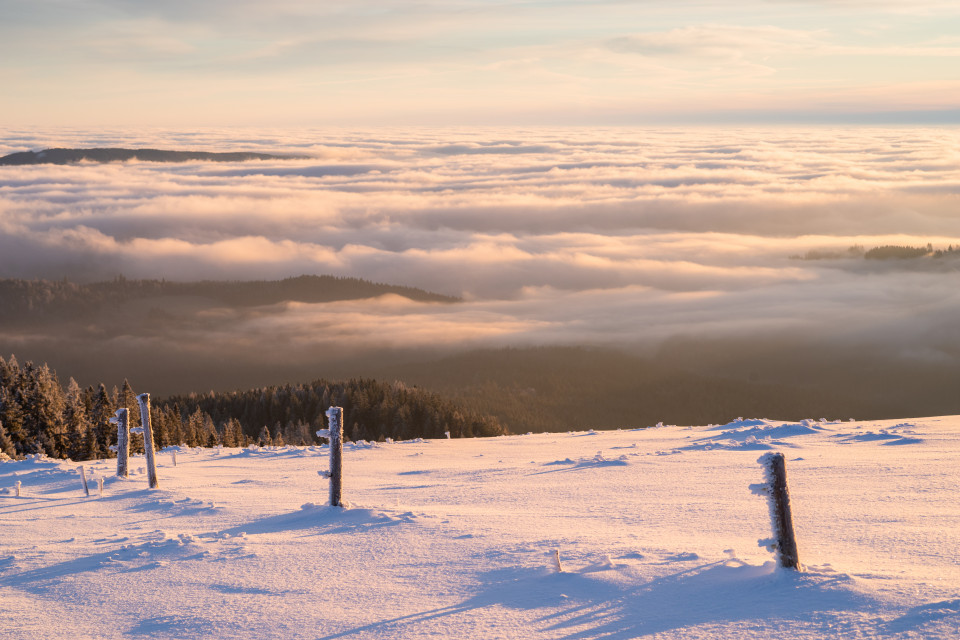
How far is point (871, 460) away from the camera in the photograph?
2222cm

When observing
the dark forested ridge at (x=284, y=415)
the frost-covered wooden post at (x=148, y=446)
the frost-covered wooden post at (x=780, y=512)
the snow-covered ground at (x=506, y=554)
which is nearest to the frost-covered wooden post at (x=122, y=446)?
the snow-covered ground at (x=506, y=554)

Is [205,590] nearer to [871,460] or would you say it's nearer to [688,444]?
[871,460]

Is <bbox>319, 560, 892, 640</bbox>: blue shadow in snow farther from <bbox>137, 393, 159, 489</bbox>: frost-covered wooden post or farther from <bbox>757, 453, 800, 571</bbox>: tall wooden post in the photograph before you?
<bbox>137, 393, 159, 489</bbox>: frost-covered wooden post

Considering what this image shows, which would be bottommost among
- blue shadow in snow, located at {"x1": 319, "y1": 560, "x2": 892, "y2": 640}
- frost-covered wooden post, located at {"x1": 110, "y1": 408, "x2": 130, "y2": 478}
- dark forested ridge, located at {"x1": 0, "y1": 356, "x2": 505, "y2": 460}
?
dark forested ridge, located at {"x1": 0, "y1": 356, "x2": 505, "y2": 460}

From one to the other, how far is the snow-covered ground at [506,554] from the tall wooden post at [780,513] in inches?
9.6

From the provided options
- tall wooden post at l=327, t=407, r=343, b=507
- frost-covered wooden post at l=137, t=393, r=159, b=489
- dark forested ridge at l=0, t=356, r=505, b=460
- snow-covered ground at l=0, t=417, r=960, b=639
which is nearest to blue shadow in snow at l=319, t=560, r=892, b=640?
snow-covered ground at l=0, t=417, r=960, b=639

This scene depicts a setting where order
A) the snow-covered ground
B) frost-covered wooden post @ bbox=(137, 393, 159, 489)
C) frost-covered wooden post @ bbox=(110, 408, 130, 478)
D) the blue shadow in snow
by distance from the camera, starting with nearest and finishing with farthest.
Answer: the blue shadow in snow
the snow-covered ground
frost-covered wooden post @ bbox=(137, 393, 159, 489)
frost-covered wooden post @ bbox=(110, 408, 130, 478)

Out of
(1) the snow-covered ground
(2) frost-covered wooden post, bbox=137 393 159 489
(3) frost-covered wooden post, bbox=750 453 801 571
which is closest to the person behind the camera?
(1) the snow-covered ground

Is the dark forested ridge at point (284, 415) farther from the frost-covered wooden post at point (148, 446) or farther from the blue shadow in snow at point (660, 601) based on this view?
the blue shadow in snow at point (660, 601)

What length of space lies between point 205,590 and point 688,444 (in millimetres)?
19415

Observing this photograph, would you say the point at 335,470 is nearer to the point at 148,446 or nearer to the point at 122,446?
the point at 148,446

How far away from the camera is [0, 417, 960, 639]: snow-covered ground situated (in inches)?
431

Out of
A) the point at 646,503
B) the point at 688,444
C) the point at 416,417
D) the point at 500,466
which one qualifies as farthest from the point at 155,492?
the point at 416,417

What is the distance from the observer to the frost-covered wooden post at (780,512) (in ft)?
38.4
